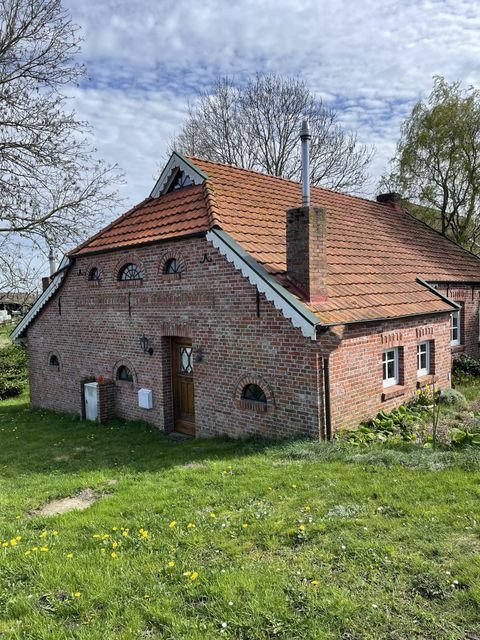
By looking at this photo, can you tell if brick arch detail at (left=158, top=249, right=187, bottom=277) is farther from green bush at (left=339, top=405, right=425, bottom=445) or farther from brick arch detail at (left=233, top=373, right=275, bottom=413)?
green bush at (left=339, top=405, right=425, bottom=445)

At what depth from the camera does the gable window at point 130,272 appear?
11.7 m

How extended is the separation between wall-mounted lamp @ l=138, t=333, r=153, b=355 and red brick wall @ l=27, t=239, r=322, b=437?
14cm

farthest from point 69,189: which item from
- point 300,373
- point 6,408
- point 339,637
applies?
point 339,637

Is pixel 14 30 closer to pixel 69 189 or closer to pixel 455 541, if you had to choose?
pixel 69 189

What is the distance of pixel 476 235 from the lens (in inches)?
923

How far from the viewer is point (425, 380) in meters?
11.4

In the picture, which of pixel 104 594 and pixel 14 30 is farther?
pixel 14 30

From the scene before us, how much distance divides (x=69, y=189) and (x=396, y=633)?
1607 centimetres

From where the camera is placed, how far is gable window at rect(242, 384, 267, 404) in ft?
30.1

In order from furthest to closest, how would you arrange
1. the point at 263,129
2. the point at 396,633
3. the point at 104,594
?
1. the point at 263,129
2. the point at 104,594
3. the point at 396,633

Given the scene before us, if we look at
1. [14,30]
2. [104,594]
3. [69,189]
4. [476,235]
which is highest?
[14,30]

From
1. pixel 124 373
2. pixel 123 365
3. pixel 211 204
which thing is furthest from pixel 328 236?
pixel 124 373

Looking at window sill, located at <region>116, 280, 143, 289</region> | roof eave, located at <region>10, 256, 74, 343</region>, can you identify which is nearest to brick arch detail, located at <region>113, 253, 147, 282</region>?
window sill, located at <region>116, 280, 143, 289</region>

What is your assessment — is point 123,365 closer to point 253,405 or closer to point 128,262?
point 128,262
